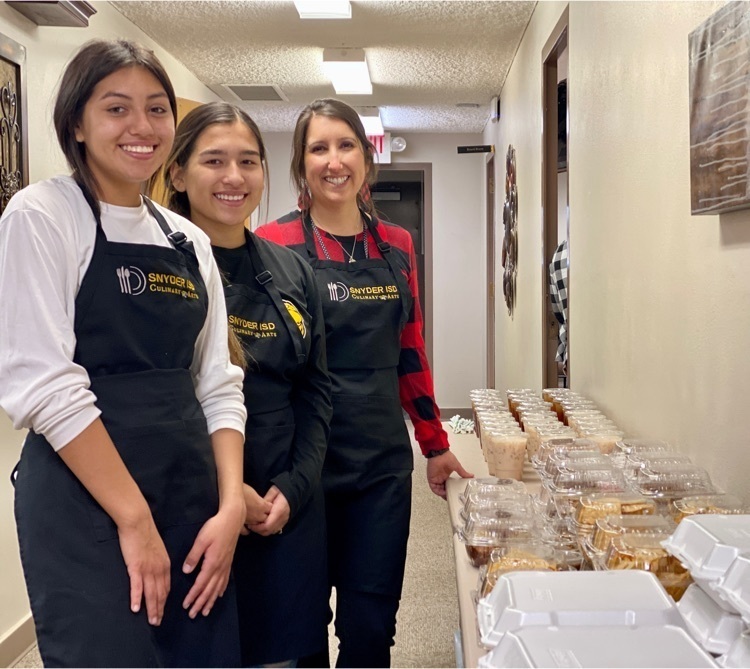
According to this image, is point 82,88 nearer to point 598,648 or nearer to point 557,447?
point 598,648

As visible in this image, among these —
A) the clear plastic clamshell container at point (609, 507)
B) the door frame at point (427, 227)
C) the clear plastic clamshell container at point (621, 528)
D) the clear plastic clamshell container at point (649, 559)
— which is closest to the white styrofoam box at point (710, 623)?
the clear plastic clamshell container at point (649, 559)

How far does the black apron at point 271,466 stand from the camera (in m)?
1.61

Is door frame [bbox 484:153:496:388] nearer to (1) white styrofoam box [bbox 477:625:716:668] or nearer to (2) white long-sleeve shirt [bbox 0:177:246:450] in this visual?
(2) white long-sleeve shirt [bbox 0:177:246:450]

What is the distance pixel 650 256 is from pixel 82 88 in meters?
1.48

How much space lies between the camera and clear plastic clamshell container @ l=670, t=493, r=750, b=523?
4.26ft

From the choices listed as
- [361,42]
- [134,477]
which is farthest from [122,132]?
[361,42]

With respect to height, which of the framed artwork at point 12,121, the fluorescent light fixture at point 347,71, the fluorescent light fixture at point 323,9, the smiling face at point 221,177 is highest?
the fluorescent light fixture at point 347,71

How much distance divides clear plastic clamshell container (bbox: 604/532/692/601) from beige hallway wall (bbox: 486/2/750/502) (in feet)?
1.48

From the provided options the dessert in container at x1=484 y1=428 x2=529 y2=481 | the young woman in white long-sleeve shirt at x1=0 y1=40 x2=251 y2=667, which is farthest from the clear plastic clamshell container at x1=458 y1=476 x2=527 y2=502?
the young woman in white long-sleeve shirt at x1=0 y1=40 x2=251 y2=667

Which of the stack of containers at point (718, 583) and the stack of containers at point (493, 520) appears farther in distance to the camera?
the stack of containers at point (493, 520)

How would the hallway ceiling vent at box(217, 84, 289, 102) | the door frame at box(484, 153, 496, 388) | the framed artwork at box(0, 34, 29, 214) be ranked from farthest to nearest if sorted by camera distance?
the door frame at box(484, 153, 496, 388), the hallway ceiling vent at box(217, 84, 289, 102), the framed artwork at box(0, 34, 29, 214)

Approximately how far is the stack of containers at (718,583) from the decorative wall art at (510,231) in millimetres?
4044

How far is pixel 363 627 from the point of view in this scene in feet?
6.46

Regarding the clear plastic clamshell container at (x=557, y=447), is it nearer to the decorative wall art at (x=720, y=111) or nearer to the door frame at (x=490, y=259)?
the decorative wall art at (x=720, y=111)
